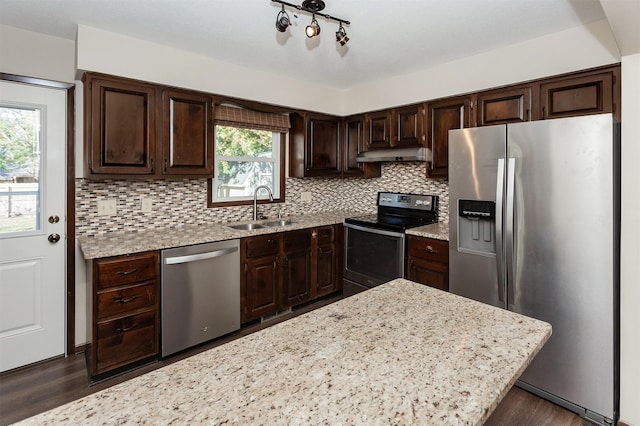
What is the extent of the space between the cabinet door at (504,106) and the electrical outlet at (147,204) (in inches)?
110

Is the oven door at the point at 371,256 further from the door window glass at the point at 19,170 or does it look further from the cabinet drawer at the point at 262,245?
the door window glass at the point at 19,170

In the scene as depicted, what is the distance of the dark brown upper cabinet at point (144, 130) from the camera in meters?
2.43

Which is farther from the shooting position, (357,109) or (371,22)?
(357,109)

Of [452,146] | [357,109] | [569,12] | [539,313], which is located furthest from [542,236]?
[357,109]

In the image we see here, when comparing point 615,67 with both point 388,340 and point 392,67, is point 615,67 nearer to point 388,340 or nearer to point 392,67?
point 392,67

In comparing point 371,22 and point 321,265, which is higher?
point 371,22

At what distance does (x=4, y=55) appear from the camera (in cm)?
234

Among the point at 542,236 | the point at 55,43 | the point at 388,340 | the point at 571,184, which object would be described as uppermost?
the point at 55,43

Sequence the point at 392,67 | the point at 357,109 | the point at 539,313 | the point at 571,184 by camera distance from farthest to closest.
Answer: the point at 357,109
the point at 392,67
the point at 539,313
the point at 571,184

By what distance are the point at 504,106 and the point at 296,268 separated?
2244mm

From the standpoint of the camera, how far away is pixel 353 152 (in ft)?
13.0

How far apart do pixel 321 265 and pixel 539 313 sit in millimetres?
1992

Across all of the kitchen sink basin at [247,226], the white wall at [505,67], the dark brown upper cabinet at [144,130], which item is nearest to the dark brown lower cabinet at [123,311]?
the dark brown upper cabinet at [144,130]

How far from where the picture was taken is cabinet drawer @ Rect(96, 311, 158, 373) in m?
2.27
